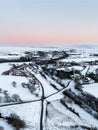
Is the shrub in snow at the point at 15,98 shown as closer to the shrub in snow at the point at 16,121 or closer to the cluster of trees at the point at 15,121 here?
the cluster of trees at the point at 15,121

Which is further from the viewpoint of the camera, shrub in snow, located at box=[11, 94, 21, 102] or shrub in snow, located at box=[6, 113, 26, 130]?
shrub in snow, located at box=[11, 94, 21, 102]

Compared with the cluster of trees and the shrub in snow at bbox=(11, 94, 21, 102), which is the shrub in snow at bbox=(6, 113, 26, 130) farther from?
the shrub in snow at bbox=(11, 94, 21, 102)

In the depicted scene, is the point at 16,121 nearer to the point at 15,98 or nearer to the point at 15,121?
the point at 15,121

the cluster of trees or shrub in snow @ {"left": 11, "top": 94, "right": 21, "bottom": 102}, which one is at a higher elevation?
shrub in snow @ {"left": 11, "top": 94, "right": 21, "bottom": 102}

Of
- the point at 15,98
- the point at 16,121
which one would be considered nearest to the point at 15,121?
the point at 16,121

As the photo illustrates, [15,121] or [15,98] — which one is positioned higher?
[15,98]

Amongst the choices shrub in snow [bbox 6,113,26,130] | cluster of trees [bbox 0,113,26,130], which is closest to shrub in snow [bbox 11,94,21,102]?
cluster of trees [bbox 0,113,26,130]

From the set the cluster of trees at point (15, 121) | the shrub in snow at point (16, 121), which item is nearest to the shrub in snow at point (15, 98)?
the cluster of trees at point (15, 121)

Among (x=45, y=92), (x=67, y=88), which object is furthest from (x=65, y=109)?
(x=67, y=88)
